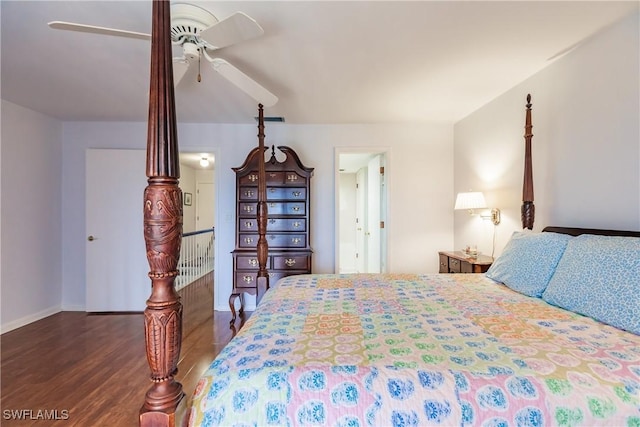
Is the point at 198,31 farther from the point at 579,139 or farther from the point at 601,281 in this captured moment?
the point at 579,139

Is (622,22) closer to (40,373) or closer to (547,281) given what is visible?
(547,281)

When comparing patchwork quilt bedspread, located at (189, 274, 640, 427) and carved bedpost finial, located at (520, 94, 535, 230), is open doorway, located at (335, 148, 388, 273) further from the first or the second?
patchwork quilt bedspread, located at (189, 274, 640, 427)

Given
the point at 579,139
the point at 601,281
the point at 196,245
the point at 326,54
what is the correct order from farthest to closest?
the point at 196,245 < the point at 326,54 < the point at 579,139 < the point at 601,281

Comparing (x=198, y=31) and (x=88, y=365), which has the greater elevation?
(x=198, y=31)

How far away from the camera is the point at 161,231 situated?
0.88m

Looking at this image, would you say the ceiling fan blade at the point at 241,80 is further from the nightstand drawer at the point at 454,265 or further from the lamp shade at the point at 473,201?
the nightstand drawer at the point at 454,265

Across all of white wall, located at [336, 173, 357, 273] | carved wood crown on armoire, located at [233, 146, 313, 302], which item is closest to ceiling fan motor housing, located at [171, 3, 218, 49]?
carved wood crown on armoire, located at [233, 146, 313, 302]

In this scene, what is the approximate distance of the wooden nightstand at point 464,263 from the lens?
265cm

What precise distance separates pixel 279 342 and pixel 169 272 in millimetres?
526

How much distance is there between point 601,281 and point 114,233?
4585 millimetres

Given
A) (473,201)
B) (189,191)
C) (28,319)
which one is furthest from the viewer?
(189,191)
